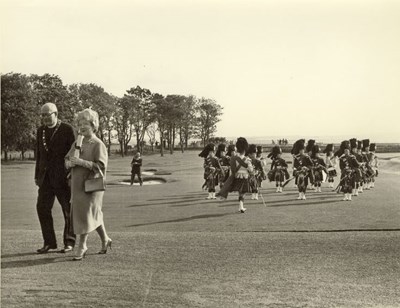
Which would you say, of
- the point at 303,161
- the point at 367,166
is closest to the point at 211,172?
the point at 303,161

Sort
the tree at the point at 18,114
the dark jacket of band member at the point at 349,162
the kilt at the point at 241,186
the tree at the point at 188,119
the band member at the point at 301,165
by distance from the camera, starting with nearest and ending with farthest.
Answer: the tree at the point at 188,119
the kilt at the point at 241,186
the tree at the point at 18,114
the dark jacket of band member at the point at 349,162
the band member at the point at 301,165

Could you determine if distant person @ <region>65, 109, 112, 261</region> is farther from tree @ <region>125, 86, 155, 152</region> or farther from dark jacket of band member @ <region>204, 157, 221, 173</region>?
dark jacket of band member @ <region>204, 157, 221, 173</region>

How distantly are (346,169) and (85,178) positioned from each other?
1143 cm

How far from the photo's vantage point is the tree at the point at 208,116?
9.86m

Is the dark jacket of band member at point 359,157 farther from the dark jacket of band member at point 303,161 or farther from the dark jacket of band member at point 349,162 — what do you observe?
the dark jacket of band member at point 303,161

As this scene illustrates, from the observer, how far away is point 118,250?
7.26 meters

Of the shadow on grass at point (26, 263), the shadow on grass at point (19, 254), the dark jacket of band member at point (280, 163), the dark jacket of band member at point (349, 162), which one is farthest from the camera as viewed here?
the dark jacket of band member at point (280, 163)

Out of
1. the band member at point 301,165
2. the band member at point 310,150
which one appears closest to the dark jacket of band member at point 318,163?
the band member at point 310,150

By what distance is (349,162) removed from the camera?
55.4 ft

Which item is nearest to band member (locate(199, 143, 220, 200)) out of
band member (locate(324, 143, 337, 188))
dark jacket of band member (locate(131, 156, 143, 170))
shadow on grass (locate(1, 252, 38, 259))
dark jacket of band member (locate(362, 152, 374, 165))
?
dark jacket of band member (locate(131, 156, 143, 170))

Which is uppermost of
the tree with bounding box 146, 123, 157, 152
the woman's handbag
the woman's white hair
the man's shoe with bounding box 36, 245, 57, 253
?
the woman's white hair

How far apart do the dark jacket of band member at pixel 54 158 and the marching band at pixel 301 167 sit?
6588mm

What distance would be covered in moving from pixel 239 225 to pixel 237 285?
5163 mm

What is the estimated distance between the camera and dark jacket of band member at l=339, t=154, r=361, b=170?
16736 millimetres
